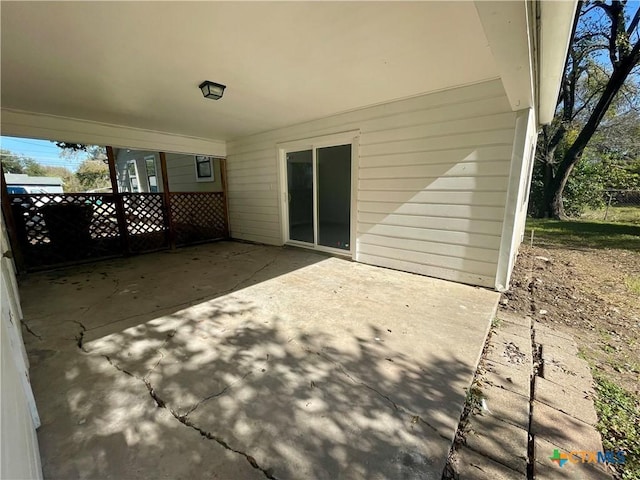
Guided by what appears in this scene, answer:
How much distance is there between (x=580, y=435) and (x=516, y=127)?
281cm

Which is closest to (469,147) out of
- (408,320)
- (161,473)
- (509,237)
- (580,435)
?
(509,237)

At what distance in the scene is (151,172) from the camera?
8.80m

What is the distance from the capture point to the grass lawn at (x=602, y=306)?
147 centimetres

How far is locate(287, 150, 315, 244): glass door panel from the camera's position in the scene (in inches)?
Answer: 198

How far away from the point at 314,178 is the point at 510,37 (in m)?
3.50

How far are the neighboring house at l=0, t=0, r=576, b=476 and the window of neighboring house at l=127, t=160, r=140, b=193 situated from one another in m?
5.41

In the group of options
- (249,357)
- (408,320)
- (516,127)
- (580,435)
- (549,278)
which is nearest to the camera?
(580,435)

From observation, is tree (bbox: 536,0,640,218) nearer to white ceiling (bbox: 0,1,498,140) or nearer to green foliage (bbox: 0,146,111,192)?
white ceiling (bbox: 0,1,498,140)

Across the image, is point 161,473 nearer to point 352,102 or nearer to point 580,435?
point 580,435

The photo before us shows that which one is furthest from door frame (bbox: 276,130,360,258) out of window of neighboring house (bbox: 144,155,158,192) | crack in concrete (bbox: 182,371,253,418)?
window of neighboring house (bbox: 144,155,158,192)

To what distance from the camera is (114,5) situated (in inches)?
69.7

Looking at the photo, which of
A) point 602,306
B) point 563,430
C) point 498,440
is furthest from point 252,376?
point 602,306

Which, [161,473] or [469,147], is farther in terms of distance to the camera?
[469,147]

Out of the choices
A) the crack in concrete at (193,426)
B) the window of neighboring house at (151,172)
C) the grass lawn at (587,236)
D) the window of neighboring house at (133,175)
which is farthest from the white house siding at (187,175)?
the grass lawn at (587,236)
